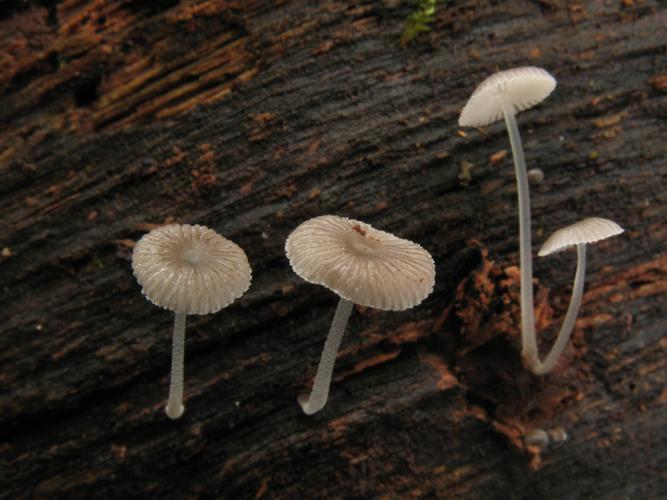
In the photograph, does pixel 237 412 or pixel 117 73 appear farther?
pixel 117 73

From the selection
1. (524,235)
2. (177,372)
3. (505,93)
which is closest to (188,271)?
(177,372)

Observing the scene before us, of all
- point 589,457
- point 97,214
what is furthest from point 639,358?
point 97,214

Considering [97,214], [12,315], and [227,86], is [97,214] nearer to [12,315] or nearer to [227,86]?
[12,315]

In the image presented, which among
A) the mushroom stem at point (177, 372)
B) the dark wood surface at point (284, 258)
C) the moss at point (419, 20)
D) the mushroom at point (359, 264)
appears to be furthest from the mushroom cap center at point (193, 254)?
the moss at point (419, 20)

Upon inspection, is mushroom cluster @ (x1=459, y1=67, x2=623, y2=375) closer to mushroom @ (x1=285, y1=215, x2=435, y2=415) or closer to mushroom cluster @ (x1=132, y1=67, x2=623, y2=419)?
mushroom cluster @ (x1=132, y1=67, x2=623, y2=419)

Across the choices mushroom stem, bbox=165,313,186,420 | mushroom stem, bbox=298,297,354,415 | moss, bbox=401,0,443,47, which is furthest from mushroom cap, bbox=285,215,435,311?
moss, bbox=401,0,443,47

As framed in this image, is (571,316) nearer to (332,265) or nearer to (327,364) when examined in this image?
(327,364)

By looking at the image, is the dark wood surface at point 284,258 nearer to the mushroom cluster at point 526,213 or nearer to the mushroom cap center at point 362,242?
the mushroom cluster at point 526,213
